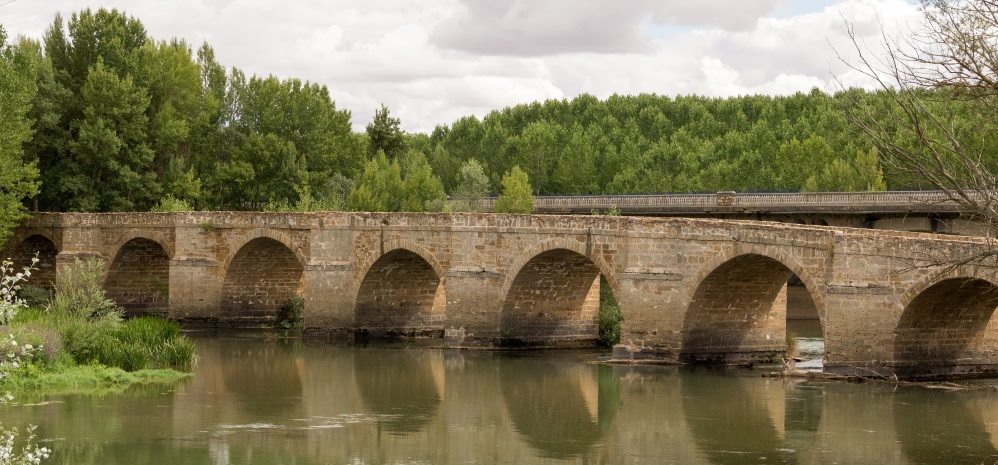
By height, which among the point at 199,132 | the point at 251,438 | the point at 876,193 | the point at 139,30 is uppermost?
the point at 139,30

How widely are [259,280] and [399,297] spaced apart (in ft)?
20.8

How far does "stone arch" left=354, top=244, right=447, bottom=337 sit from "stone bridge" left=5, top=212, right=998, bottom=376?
0.05 m

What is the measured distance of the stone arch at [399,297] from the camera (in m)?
42.3

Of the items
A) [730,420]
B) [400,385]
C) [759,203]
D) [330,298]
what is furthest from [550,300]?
[730,420]

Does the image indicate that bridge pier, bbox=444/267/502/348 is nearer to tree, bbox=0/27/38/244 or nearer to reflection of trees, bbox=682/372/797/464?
reflection of trees, bbox=682/372/797/464

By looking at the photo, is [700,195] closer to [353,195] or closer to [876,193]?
[876,193]

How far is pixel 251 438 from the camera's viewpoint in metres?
25.1

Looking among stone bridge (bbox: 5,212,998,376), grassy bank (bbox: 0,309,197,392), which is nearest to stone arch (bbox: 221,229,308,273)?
stone bridge (bbox: 5,212,998,376)

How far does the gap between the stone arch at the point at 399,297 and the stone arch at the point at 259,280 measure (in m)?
4.91

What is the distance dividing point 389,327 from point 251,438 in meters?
17.8

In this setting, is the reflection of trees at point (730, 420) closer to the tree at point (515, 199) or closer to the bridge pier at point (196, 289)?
the bridge pier at point (196, 289)

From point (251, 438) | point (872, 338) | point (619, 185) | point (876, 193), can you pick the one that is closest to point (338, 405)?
point (251, 438)

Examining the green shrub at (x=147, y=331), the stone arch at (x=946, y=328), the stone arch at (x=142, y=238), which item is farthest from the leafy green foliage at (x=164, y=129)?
the stone arch at (x=946, y=328)

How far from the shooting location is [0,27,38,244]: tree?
4725 cm
